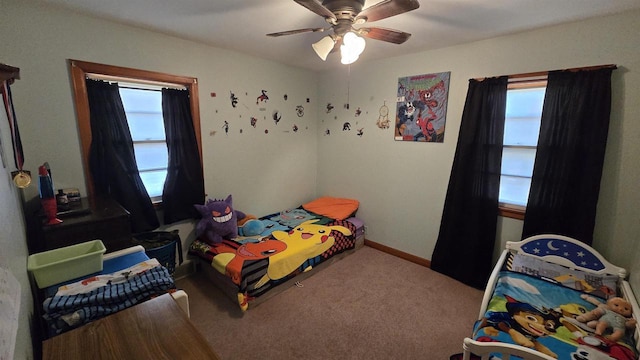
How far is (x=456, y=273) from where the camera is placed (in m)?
2.72

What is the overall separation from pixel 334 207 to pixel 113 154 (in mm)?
2443

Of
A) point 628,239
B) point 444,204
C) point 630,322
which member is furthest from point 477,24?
point 630,322

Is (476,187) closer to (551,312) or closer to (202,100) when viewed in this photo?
(551,312)

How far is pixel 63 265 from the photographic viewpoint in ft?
4.18

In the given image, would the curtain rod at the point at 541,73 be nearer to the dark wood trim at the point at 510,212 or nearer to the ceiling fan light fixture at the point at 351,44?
the dark wood trim at the point at 510,212

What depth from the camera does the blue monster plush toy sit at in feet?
8.64

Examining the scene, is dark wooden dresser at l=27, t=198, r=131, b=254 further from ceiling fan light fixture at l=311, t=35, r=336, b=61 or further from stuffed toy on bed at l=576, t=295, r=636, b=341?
stuffed toy on bed at l=576, t=295, r=636, b=341

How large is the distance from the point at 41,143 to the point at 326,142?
9.46 feet

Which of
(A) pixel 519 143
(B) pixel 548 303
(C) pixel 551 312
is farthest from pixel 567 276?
(A) pixel 519 143

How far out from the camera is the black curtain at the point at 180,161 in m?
2.50

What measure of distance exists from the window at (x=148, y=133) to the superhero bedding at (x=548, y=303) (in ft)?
9.02

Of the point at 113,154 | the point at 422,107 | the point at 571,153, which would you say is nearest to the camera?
the point at 571,153

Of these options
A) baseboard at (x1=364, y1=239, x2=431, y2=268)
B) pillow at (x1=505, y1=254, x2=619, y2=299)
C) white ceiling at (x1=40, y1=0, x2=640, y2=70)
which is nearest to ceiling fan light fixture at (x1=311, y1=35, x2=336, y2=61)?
white ceiling at (x1=40, y1=0, x2=640, y2=70)

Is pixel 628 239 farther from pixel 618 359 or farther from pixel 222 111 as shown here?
pixel 222 111
